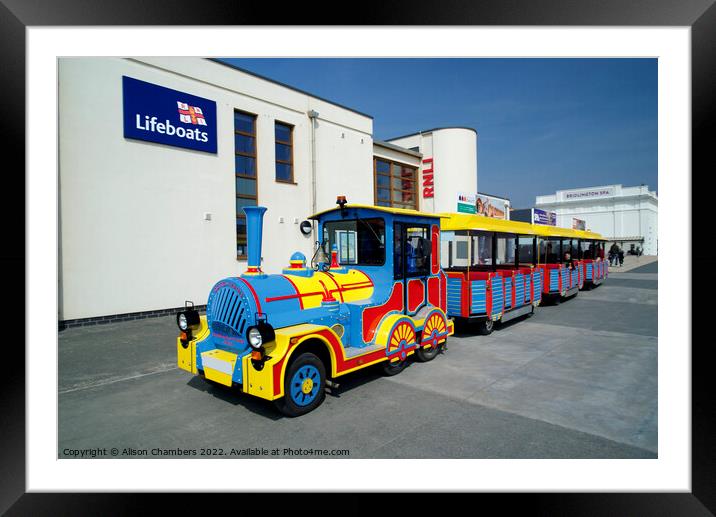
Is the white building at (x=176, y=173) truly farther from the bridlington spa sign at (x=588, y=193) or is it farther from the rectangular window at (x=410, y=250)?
the bridlington spa sign at (x=588, y=193)

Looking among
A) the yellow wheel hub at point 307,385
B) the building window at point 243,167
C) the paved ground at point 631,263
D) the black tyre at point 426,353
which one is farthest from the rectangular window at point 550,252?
the paved ground at point 631,263

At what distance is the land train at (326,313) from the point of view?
13.6 feet

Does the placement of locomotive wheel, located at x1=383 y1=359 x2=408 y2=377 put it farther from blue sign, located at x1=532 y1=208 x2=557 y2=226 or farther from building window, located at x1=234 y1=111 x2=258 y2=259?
blue sign, located at x1=532 y1=208 x2=557 y2=226

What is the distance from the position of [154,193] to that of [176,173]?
89 cm

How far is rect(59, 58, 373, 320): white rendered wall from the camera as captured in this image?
9039 mm

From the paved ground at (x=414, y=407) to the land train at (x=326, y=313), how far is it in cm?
43

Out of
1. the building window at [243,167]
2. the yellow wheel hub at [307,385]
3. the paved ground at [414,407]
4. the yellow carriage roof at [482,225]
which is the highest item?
the building window at [243,167]

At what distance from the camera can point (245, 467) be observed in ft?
10.9

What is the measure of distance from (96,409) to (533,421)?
5.23 meters

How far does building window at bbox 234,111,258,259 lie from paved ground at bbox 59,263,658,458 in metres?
5.57

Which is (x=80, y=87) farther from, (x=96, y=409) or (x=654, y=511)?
(x=654, y=511)

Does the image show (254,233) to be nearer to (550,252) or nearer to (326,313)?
(326,313)

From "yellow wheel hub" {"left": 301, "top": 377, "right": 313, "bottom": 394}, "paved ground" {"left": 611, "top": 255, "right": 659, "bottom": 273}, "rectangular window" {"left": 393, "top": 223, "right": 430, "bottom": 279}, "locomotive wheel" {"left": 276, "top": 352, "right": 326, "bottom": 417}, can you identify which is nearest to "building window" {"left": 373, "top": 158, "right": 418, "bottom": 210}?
"rectangular window" {"left": 393, "top": 223, "right": 430, "bottom": 279}
